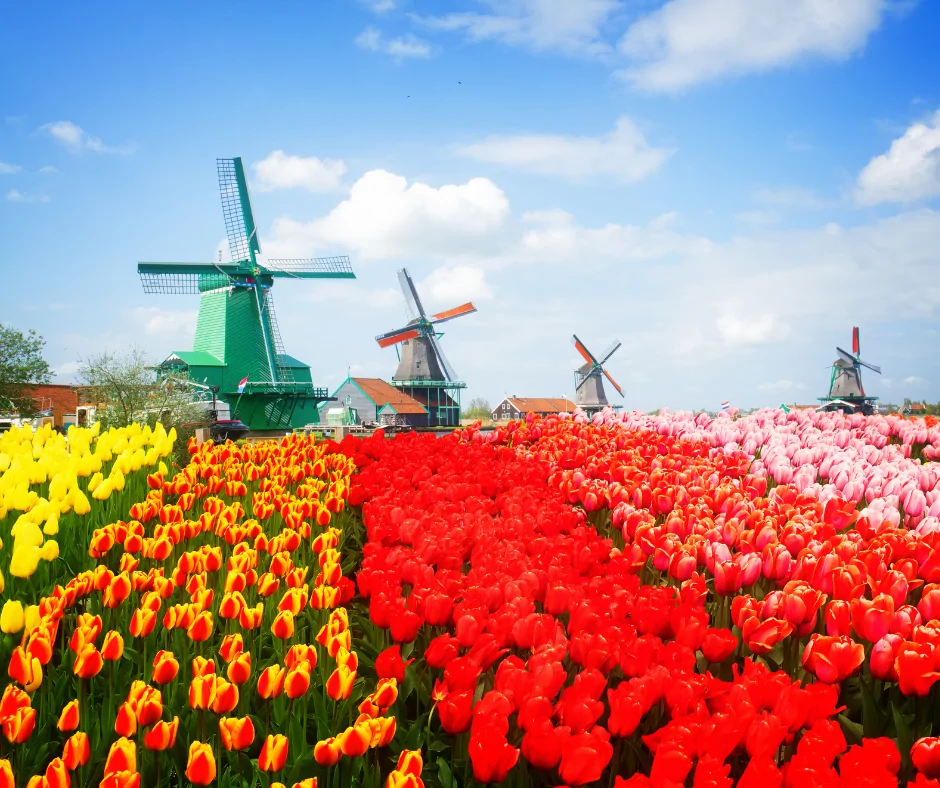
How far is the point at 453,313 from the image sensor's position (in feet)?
174

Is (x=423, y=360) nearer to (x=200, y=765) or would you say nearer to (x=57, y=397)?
(x=57, y=397)

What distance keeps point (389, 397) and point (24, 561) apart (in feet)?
163

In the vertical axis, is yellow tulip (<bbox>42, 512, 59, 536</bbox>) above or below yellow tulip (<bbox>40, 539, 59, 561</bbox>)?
above

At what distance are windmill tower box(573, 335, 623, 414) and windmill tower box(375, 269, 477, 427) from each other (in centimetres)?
819

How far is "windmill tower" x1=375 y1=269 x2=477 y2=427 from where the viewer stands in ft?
173

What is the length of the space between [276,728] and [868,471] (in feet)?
15.4

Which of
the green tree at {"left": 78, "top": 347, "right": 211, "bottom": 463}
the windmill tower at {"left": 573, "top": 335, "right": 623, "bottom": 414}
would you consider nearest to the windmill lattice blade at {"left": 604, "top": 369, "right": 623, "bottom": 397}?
the windmill tower at {"left": 573, "top": 335, "right": 623, "bottom": 414}

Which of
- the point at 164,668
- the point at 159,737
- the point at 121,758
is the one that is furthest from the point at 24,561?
the point at 121,758

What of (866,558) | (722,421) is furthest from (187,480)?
(722,421)

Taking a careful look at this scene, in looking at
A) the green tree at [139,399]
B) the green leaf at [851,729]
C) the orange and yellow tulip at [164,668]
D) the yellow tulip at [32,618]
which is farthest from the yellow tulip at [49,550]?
the green tree at [139,399]

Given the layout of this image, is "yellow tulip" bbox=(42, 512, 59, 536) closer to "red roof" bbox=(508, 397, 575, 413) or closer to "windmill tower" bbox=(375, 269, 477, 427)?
"windmill tower" bbox=(375, 269, 477, 427)

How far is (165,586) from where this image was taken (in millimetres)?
3227

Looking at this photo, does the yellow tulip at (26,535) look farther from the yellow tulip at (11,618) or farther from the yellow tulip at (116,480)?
the yellow tulip at (116,480)

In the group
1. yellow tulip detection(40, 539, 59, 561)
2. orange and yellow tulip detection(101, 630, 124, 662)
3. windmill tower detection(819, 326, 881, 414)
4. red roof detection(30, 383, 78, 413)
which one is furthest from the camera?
A: windmill tower detection(819, 326, 881, 414)
